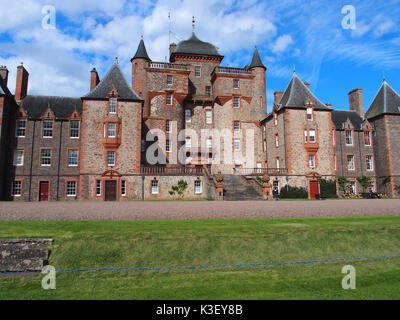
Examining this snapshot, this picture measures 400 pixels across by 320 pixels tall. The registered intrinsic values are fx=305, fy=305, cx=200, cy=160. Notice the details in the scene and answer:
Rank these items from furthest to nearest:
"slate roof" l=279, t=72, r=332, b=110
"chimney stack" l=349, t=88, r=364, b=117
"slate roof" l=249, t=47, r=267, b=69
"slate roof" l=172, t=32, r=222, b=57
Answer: "chimney stack" l=349, t=88, r=364, b=117
"slate roof" l=172, t=32, r=222, b=57
"slate roof" l=249, t=47, r=267, b=69
"slate roof" l=279, t=72, r=332, b=110

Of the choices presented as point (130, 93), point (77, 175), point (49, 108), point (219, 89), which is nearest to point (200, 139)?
point (219, 89)

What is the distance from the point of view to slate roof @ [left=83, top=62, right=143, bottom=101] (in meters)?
32.0

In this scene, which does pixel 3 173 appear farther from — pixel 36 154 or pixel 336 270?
pixel 336 270

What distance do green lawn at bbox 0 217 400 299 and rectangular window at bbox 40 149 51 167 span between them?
23.4 m

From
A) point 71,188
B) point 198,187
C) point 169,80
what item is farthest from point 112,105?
point 198,187

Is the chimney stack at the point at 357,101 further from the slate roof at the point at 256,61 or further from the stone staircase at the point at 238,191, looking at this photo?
the stone staircase at the point at 238,191

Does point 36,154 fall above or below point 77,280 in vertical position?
above

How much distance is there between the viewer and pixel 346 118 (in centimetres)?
4109

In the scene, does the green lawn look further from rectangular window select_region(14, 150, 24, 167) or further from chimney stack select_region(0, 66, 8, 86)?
chimney stack select_region(0, 66, 8, 86)

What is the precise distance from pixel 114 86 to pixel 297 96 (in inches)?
835

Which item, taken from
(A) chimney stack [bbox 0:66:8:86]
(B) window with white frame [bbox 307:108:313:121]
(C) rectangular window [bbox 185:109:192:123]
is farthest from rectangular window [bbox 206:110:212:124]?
(A) chimney stack [bbox 0:66:8:86]

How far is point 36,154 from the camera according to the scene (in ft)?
106

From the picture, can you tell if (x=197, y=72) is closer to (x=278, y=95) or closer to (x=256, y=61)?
(x=256, y=61)
